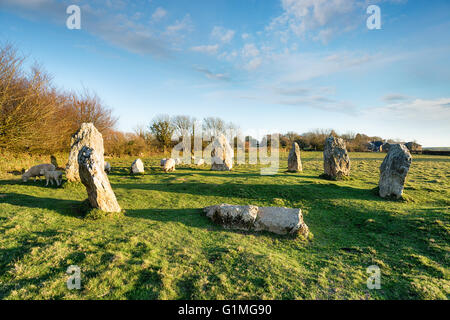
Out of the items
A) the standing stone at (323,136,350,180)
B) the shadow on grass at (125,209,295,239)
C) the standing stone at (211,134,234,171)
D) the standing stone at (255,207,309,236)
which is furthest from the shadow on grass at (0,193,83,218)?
the standing stone at (323,136,350,180)

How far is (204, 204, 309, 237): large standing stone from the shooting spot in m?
6.44

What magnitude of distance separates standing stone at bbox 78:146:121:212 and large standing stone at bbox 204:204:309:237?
152 inches

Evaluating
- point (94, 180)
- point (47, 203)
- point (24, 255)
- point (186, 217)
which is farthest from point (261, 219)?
point (47, 203)

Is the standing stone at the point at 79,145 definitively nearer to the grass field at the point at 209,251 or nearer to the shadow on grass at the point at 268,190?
the grass field at the point at 209,251

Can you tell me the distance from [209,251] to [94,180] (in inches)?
188

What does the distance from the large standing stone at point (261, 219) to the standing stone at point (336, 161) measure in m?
8.90

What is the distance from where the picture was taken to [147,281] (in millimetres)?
3812

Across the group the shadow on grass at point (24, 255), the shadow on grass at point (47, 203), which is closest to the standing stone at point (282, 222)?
the shadow on grass at point (24, 255)

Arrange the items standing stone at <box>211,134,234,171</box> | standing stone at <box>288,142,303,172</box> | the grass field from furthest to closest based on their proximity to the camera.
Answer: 1. standing stone at <box>211,134,234,171</box>
2. standing stone at <box>288,142,303,172</box>
3. the grass field

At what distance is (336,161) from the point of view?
14062mm

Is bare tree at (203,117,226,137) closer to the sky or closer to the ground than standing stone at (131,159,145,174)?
closer to the sky

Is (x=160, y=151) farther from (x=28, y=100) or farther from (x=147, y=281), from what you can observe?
(x=147, y=281)

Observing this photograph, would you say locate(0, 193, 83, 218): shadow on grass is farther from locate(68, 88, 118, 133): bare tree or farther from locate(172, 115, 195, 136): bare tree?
locate(172, 115, 195, 136): bare tree

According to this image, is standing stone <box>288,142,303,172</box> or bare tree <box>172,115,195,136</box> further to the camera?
bare tree <box>172,115,195,136</box>
